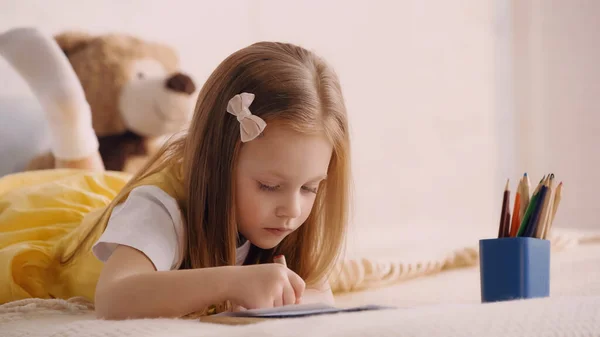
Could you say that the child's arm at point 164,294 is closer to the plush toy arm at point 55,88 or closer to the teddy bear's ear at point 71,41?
the plush toy arm at point 55,88

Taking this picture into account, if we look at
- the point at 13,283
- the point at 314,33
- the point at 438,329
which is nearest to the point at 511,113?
the point at 314,33

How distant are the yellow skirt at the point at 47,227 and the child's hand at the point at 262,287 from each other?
0.35 metres

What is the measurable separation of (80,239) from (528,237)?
2.04 feet

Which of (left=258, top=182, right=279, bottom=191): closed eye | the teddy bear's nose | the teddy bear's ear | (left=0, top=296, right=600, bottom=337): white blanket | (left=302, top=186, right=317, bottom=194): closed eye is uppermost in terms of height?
the teddy bear's ear

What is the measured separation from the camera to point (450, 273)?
4.72ft

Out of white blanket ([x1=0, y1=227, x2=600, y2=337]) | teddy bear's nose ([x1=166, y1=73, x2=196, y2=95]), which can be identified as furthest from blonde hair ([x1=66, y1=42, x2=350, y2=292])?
teddy bear's nose ([x1=166, y1=73, x2=196, y2=95])

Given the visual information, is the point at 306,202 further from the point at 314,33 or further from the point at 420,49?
the point at 420,49

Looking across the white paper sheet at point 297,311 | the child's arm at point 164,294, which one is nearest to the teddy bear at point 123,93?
the child's arm at point 164,294

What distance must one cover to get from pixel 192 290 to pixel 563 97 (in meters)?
2.36

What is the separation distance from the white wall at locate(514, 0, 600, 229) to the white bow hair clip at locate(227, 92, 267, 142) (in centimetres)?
212

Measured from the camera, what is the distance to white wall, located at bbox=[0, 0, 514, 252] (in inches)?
82.1

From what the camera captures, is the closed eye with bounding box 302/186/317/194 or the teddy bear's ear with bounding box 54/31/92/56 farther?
the teddy bear's ear with bounding box 54/31/92/56

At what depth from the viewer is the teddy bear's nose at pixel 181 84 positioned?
1728 millimetres

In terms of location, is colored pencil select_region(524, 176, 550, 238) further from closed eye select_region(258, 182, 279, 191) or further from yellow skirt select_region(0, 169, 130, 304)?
yellow skirt select_region(0, 169, 130, 304)
